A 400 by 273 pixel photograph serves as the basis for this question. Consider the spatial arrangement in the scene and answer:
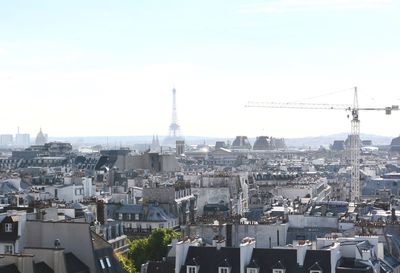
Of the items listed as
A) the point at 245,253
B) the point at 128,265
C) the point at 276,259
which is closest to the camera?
the point at 276,259

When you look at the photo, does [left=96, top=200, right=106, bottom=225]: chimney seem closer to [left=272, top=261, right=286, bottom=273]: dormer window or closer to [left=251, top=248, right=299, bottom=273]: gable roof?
[left=251, top=248, right=299, bottom=273]: gable roof

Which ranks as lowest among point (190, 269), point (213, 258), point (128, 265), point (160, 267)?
point (128, 265)

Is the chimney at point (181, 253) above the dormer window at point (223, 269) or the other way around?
above

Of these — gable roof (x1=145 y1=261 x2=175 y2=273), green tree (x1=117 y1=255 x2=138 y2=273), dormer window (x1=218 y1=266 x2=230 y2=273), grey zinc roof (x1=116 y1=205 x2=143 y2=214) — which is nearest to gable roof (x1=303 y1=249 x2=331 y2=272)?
dormer window (x1=218 y1=266 x2=230 y2=273)

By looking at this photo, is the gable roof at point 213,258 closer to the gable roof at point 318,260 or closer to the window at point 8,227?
the gable roof at point 318,260

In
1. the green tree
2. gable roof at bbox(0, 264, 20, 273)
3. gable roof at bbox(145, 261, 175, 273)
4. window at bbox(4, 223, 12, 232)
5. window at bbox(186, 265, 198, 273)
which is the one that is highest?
window at bbox(4, 223, 12, 232)

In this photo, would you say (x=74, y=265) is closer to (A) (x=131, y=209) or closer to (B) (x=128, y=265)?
(B) (x=128, y=265)

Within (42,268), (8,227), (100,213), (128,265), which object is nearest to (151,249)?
(128,265)

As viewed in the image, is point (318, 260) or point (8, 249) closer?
point (318, 260)

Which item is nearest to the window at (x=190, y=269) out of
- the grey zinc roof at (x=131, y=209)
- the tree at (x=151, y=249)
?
the tree at (x=151, y=249)

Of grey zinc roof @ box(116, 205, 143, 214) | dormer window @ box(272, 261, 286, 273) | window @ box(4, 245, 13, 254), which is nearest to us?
dormer window @ box(272, 261, 286, 273)

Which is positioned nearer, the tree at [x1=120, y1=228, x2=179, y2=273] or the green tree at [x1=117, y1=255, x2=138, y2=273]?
the green tree at [x1=117, y1=255, x2=138, y2=273]

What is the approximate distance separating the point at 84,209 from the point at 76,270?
89.1 ft

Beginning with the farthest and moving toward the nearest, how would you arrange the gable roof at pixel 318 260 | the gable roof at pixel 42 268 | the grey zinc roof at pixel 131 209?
the grey zinc roof at pixel 131 209
the gable roof at pixel 318 260
the gable roof at pixel 42 268
